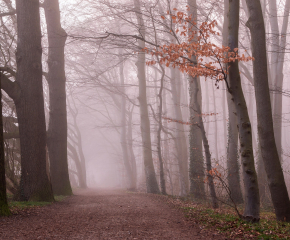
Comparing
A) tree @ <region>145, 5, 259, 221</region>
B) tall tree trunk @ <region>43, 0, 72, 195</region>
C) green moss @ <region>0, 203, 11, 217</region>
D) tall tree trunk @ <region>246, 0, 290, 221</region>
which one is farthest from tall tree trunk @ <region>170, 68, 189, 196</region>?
green moss @ <region>0, 203, 11, 217</region>

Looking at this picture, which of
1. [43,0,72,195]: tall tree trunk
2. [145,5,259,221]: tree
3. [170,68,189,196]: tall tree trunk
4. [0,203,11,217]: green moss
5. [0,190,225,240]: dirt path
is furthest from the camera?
[170,68,189,196]: tall tree trunk

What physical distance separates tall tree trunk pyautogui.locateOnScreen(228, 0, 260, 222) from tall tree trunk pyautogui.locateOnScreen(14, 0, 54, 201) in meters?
5.44

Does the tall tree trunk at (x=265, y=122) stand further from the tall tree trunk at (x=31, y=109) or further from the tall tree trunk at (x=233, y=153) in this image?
the tall tree trunk at (x=31, y=109)

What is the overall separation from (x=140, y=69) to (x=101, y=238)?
1214 cm

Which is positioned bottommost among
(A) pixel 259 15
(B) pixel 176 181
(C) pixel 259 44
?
(B) pixel 176 181

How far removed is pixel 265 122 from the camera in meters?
6.42

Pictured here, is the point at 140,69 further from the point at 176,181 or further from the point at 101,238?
the point at 101,238

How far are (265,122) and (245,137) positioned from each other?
A: 121 cm

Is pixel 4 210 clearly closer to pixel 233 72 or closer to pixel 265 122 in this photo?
pixel 233 72

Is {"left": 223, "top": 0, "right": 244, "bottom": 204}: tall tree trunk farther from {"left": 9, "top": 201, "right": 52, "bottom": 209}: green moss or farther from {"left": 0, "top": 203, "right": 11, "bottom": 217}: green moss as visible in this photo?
{"left": 0, "top": 203, "right": 11, "bottom": 217}: green moss

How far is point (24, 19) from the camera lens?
27.3ft

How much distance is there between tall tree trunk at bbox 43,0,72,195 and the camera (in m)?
10.6

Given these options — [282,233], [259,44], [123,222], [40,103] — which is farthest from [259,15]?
[40,103]

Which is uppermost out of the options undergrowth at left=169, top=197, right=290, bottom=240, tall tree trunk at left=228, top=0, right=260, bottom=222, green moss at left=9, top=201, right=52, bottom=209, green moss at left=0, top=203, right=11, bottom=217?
tall tree trunk at left=228, top=0, right=260, bottom=222
